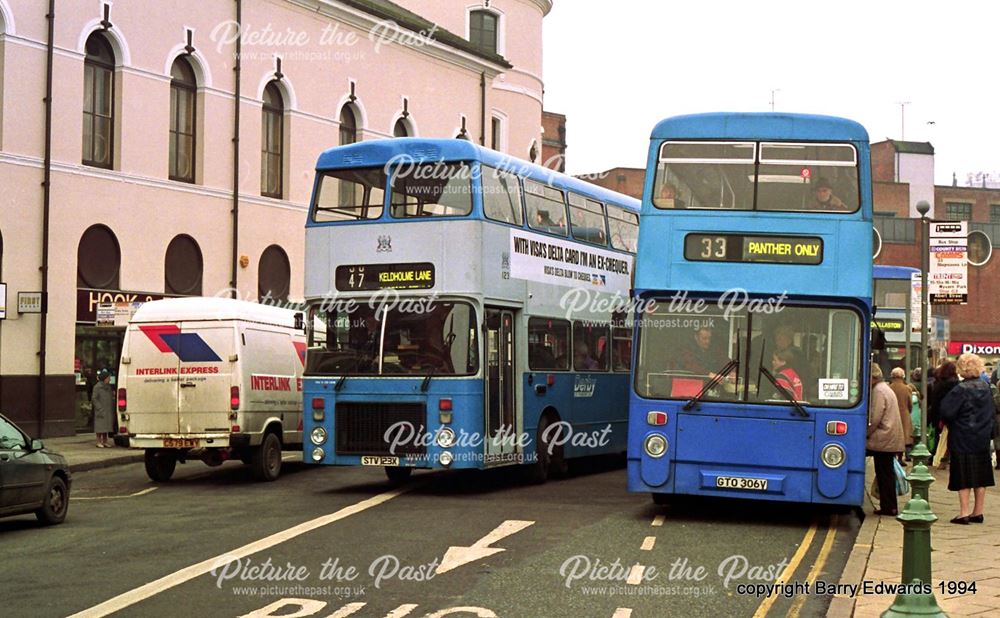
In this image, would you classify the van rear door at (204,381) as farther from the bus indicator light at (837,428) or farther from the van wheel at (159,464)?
the bus indicator light at (837,428)

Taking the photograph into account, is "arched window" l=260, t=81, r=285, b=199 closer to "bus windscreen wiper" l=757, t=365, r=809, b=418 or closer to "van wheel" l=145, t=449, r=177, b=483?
"van wheel" l=145, t=449, r=177, b=483

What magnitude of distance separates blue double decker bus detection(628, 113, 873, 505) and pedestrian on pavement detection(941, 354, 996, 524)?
123 centimetres

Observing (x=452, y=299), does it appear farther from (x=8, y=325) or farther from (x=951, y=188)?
(x=951, y=188)

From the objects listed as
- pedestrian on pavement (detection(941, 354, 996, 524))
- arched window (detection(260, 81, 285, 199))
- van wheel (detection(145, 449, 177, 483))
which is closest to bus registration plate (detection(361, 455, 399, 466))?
van wheel (detection(145, 449, 177, 483))

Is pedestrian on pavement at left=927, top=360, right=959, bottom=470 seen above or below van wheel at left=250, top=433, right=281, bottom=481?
above

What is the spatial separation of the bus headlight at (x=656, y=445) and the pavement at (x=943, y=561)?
2.18m

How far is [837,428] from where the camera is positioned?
1357 centimetres

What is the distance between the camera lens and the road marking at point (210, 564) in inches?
386

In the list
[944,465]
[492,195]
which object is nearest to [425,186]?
[492,195]

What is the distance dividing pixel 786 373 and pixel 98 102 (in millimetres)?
21691

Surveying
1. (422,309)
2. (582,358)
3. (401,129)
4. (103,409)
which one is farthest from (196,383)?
(401,129)

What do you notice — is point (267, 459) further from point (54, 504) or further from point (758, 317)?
point (758, 317)

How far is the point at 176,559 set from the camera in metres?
12.0

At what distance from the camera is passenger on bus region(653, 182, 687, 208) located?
570 inches
